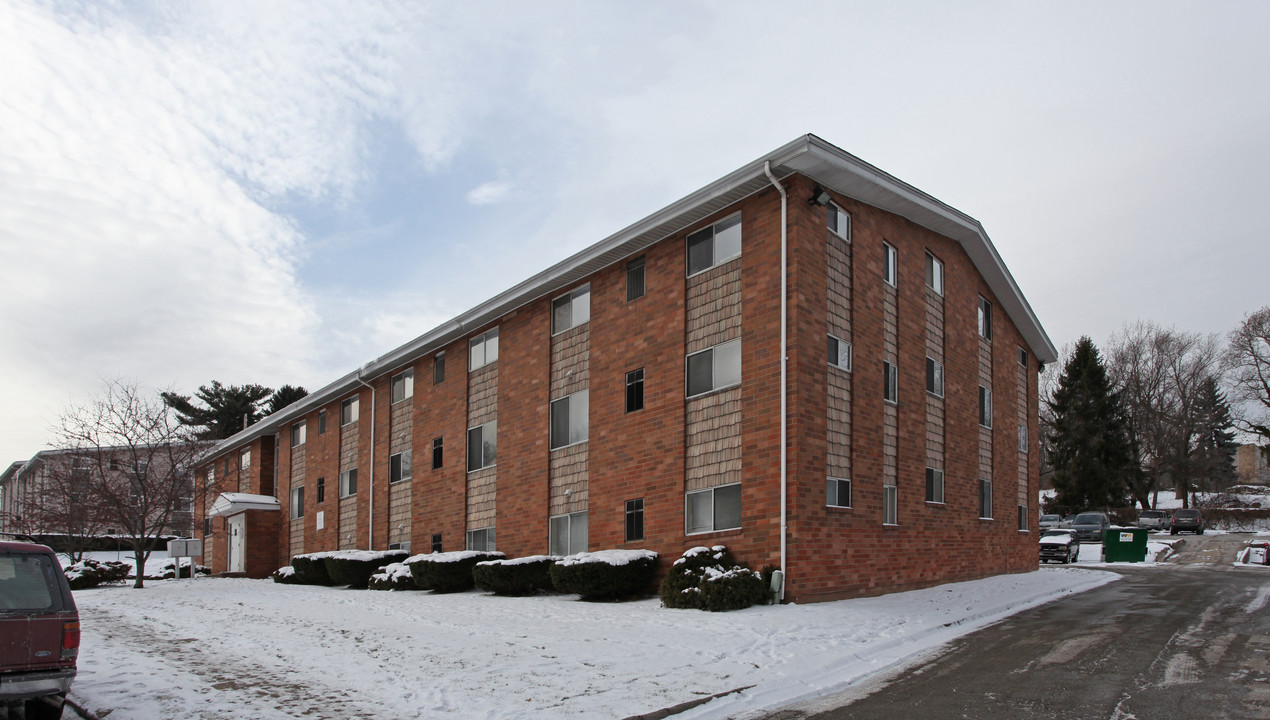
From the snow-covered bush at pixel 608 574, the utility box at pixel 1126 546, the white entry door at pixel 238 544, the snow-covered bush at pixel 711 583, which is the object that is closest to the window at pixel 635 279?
the snow-covered bush at pixel 608 574

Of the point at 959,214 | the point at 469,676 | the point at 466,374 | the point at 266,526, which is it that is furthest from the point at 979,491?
the point at 266,526

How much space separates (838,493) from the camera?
17328mm

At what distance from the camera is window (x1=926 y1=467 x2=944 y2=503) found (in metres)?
20.7

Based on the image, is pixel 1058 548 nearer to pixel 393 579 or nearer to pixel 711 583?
pixel 711 583

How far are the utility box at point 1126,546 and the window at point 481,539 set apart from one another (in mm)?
21436

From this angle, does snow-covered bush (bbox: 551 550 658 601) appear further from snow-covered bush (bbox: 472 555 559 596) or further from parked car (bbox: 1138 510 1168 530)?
parked car (bbox: 1138 510 1168 530)

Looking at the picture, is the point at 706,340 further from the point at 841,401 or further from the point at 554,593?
the point at 554,593

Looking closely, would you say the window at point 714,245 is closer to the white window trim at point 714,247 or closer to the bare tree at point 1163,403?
the white window trim at point 714,247

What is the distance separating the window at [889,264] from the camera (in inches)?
791

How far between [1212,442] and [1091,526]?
4208 centimetres

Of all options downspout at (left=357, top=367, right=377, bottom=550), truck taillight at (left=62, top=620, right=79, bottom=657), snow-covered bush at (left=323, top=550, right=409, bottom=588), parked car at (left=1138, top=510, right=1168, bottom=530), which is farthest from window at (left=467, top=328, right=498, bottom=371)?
parked car at (left=1138, top=510, right=1168, bottom=530)

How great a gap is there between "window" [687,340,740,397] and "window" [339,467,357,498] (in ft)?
64.4

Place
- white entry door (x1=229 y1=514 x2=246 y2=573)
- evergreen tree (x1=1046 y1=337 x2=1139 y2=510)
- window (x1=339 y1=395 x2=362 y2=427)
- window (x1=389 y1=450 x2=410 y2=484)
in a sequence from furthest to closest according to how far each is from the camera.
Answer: evergreen tree (x1=1046 y1=337 x2=1139 y2=510)
white entry door (x1=229 y1=514 x2=246 y2=573)
window (x1=339 y1=395 x2=362 y2=427)
window (x1=389 y1=450 x2=410 y2=484)

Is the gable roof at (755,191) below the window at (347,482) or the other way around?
the other way around
